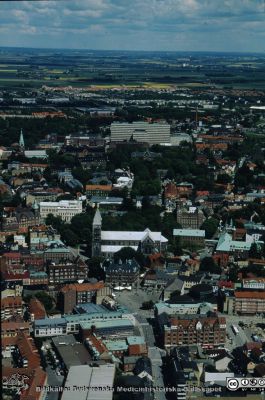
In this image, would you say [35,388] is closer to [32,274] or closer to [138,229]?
[32,274]

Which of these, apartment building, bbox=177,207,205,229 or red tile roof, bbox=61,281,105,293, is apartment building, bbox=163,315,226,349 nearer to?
red tile roof, bbox=61,281,105,293

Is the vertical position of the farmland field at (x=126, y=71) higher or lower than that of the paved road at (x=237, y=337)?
lower

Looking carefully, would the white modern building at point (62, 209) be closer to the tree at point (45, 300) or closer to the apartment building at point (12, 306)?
the tree at point (45, 300)

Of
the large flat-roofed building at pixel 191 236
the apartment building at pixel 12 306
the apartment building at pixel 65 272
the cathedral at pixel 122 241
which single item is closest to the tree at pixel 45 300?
the apartment building at pixel 12 306

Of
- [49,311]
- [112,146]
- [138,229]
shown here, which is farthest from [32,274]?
[112,146]

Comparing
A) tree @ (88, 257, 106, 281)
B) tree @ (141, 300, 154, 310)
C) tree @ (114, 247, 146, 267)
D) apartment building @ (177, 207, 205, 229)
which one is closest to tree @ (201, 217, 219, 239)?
apartment building @ (177, 207, 205, 229)
